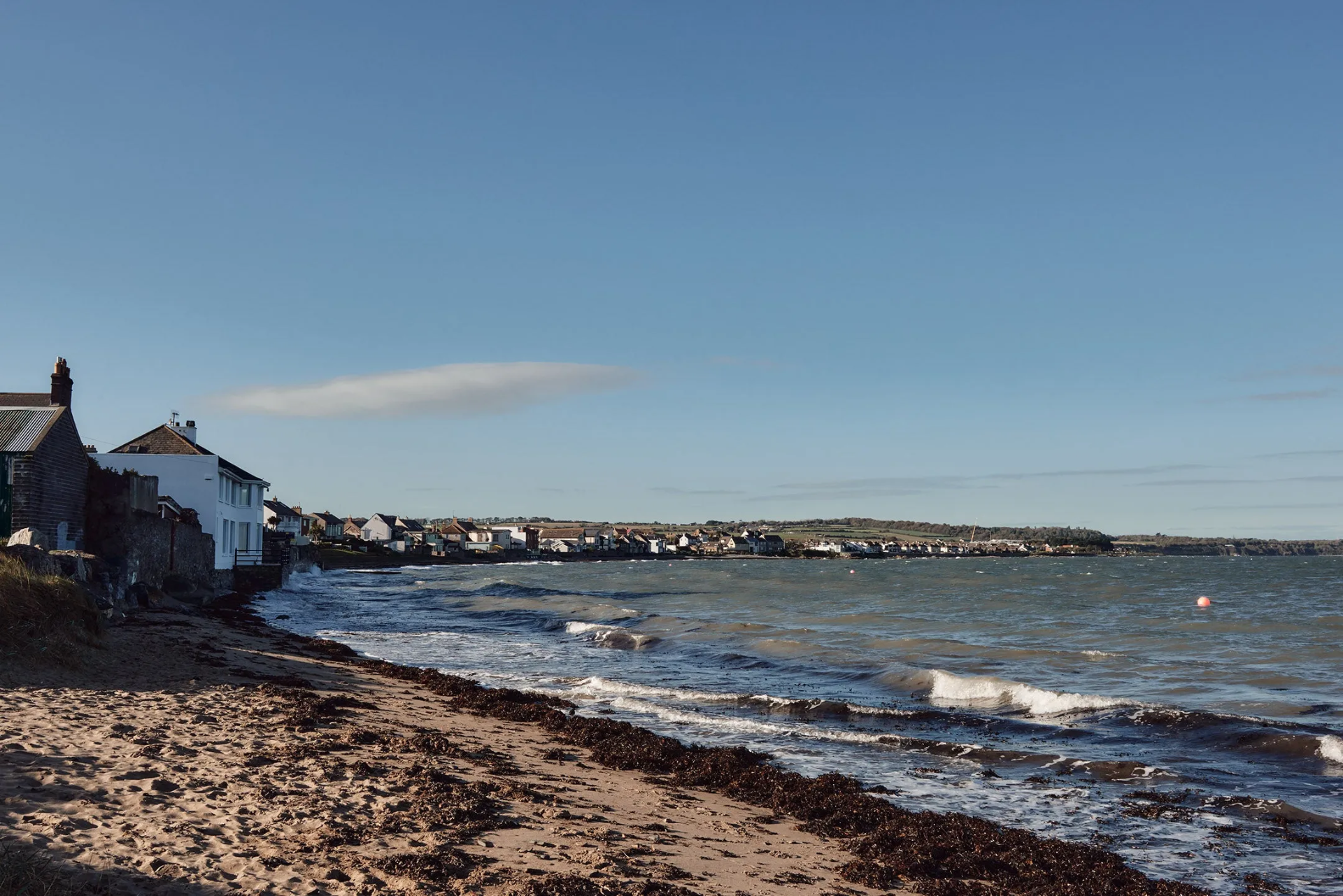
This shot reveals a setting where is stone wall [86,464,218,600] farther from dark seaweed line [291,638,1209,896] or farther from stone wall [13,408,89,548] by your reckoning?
dark seaweed line [291,638,1209,896]

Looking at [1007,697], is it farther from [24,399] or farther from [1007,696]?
[24,399]

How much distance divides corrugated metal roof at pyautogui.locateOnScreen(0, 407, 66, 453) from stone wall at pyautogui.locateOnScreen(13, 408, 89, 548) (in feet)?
0.65

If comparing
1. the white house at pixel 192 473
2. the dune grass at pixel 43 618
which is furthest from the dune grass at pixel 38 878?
the white house at pixel 192 473

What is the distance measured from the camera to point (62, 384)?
33156mm

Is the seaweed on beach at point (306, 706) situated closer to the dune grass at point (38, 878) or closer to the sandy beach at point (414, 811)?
the sandy beach at point (414, 811)

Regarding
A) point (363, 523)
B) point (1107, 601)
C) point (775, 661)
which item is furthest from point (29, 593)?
point (363, 523)

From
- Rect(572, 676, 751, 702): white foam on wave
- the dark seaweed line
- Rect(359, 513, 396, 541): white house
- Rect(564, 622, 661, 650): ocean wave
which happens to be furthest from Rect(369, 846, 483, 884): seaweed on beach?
Rect(359, 513, 396, 541): white house

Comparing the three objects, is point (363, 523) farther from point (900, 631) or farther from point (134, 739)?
point (134, 739)

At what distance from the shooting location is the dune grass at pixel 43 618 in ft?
43.3

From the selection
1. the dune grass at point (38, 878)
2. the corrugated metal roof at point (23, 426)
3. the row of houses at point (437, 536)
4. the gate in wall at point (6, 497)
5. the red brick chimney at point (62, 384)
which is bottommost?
the row of houses at point (437, 536)

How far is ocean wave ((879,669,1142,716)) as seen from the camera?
1669 centimetres

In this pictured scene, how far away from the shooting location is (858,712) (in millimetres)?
16391

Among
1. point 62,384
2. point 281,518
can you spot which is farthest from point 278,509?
point 62,384

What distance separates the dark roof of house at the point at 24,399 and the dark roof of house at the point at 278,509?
5991 centimetres
